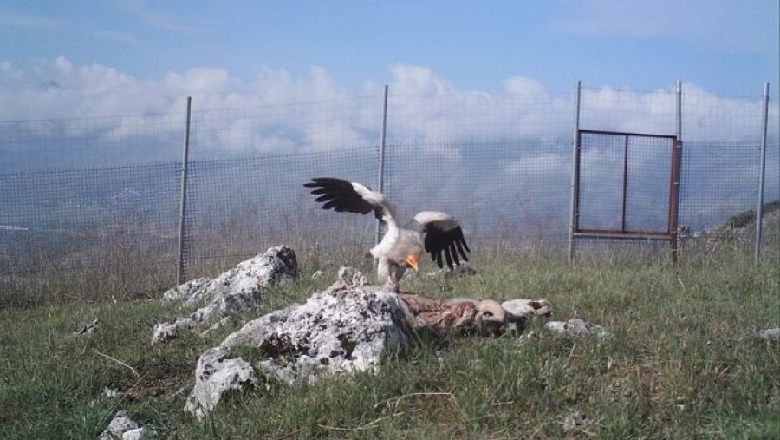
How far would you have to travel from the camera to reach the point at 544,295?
281 inches

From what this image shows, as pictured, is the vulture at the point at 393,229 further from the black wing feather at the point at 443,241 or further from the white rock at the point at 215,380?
the white rock at the point at 215,380

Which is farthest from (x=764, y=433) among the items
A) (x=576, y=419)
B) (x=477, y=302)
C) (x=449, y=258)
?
(x=449, y=258)

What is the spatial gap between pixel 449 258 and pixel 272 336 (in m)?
2.59

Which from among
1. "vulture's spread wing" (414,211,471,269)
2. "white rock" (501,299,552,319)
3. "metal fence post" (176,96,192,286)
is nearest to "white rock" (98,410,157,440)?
"white rock" (501,299,552,319)

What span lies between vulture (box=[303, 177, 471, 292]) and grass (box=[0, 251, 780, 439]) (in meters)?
1.20

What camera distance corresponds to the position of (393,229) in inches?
268

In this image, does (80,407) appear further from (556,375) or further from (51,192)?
(51,192)

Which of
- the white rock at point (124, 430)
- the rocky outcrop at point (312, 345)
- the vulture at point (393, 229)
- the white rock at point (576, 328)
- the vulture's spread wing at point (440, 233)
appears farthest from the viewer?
the vulture's spread wing at point (440, 233)

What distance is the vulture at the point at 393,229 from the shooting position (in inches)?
263

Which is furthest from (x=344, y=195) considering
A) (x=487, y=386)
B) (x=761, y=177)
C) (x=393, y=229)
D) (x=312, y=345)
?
(x=761, y=177)

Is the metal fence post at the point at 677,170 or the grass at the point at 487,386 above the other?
the metal fence post at the point at 677,170

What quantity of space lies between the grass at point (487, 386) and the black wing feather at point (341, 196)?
1264 millimetres

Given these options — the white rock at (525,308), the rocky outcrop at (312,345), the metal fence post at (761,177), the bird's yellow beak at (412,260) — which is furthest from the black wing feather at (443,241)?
the metal fence post at (761,177)

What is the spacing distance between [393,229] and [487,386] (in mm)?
2626
